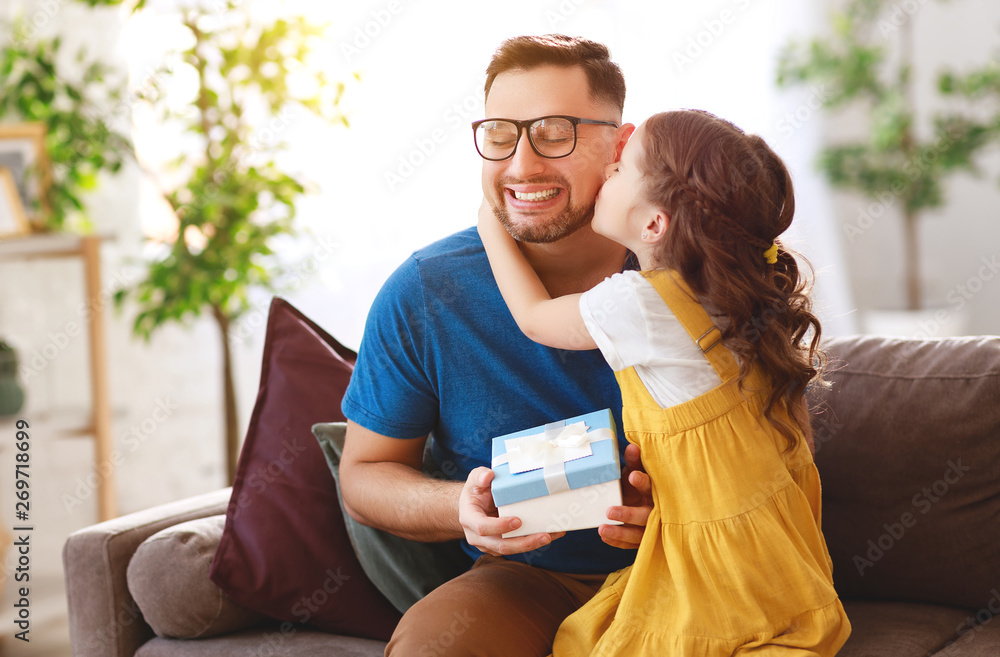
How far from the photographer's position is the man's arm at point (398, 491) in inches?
52.4

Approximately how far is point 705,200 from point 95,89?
308 centimetres

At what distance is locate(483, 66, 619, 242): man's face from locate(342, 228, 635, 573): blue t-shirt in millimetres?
113

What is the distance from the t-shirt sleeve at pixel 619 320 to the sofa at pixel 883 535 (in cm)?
59

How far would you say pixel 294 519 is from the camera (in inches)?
60.8

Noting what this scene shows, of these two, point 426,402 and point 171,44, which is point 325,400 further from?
point 171,44

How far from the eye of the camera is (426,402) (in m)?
1.47

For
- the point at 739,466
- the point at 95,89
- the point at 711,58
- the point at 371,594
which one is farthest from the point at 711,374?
the point at 95,89
